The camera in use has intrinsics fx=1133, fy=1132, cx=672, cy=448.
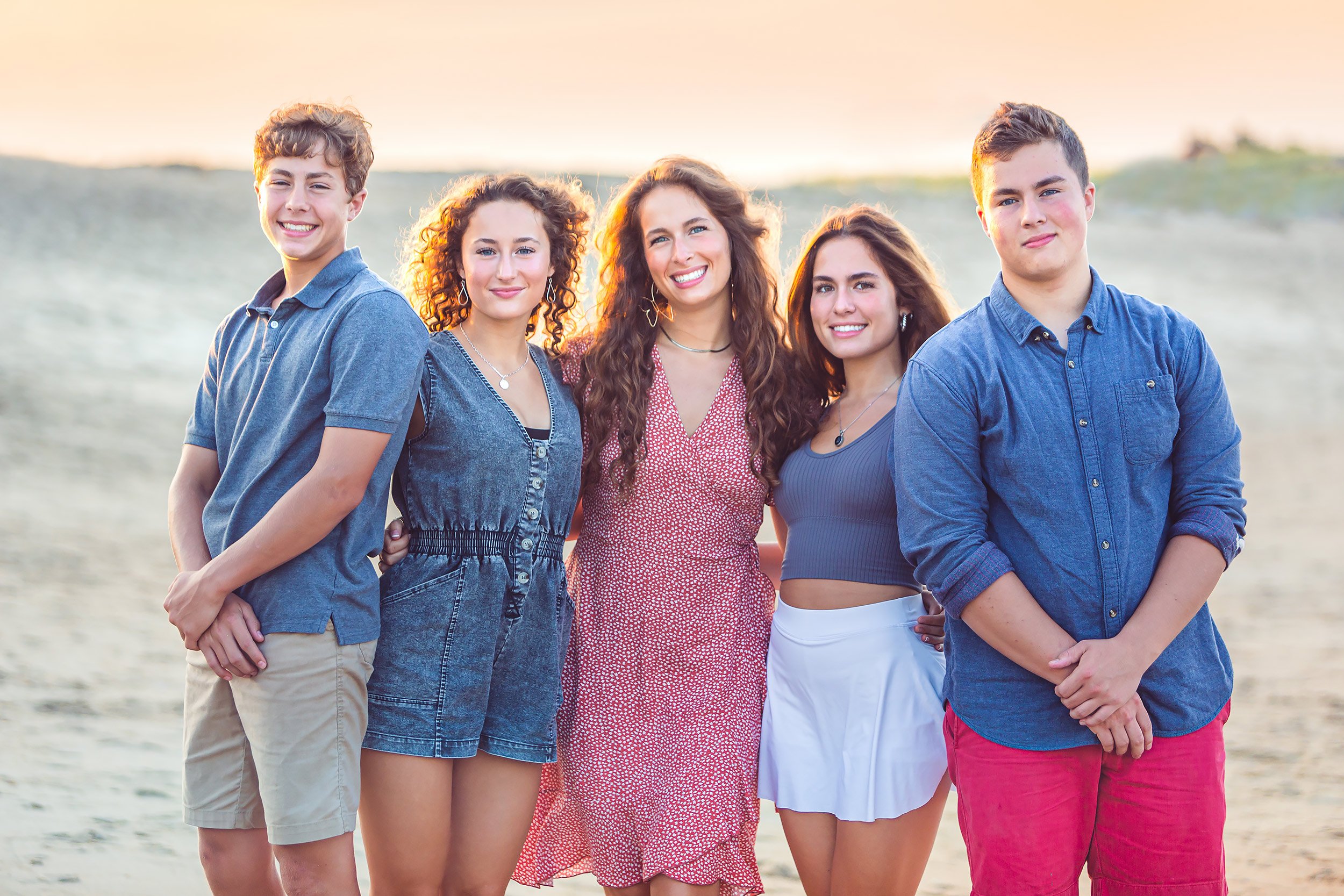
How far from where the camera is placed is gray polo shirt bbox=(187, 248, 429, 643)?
8.44 feet

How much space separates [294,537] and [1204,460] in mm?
1982

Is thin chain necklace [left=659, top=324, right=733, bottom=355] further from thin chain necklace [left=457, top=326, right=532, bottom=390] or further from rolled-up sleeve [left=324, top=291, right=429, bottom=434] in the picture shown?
rolled-up sleeve [left=324, top=291, right=429, bottom=434]

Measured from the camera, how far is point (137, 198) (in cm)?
2094

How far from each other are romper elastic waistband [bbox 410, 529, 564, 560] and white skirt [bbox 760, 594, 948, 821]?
0.76 m

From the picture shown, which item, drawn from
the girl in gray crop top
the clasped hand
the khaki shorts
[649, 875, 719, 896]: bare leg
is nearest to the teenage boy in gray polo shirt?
the khaki shorts

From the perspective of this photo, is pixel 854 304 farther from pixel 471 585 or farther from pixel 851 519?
pixel 471 585

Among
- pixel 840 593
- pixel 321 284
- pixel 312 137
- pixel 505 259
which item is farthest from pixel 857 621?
pixel 312 137

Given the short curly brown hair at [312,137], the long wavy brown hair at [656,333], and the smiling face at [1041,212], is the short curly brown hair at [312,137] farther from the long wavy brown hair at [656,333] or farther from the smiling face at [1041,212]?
the smiling face at [1041,212]

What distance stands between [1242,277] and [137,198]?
20.8m

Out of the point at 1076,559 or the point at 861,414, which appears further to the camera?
the point at 861,414

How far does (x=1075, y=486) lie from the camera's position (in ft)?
7.80

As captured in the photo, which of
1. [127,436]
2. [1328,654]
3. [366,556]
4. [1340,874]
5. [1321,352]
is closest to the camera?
[366,556]

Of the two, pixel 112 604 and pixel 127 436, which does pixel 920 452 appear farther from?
pixel 127 436

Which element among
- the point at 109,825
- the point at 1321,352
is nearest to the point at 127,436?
the point at 109,825
